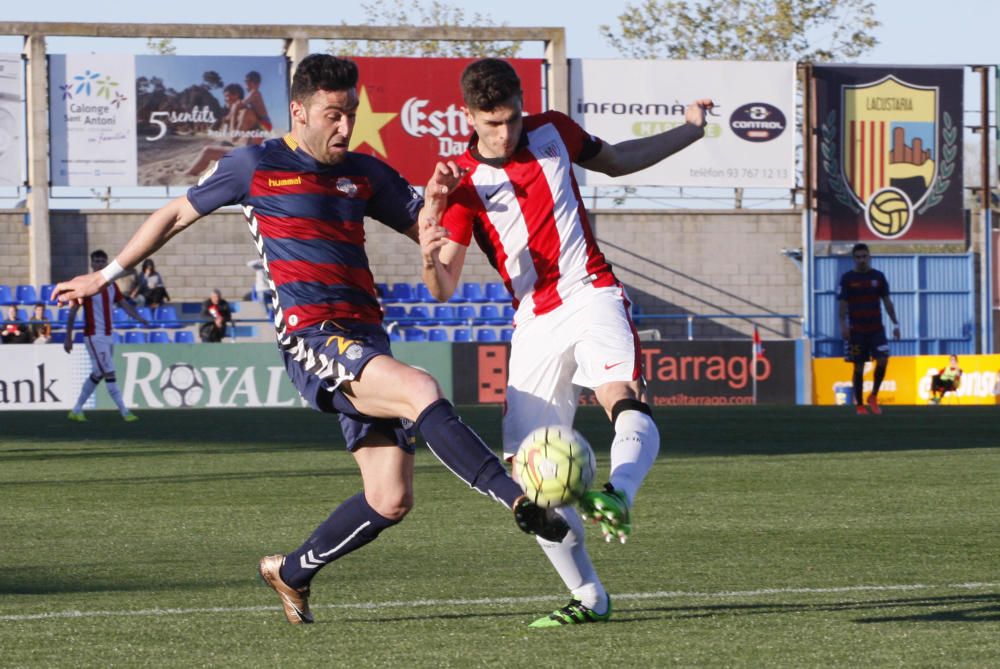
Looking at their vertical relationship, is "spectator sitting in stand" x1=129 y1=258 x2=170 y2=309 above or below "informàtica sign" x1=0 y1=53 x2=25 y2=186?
below

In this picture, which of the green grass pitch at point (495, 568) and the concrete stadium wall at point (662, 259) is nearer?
the green grass pitch at point (495, 568)

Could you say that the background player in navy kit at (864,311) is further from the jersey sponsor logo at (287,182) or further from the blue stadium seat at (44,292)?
the blue stadium seat at (44,292)

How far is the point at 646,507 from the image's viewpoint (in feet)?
31.5

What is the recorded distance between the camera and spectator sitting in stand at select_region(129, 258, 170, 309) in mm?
29859

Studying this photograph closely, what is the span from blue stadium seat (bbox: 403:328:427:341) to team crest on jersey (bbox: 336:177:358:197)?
83.0 feet

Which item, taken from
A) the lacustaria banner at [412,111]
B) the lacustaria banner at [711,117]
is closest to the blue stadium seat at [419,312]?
the lacustaria banner at [412,111]

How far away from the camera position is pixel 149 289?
29953 millimetres

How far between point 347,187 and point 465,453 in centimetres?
113

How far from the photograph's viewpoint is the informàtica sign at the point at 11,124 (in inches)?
1272

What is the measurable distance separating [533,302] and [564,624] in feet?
3.62

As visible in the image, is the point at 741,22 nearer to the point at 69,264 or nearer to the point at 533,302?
the point at 69,264

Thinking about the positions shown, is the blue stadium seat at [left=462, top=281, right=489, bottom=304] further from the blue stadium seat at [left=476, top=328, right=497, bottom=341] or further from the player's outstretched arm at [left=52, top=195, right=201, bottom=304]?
the player's outstretched arm at [left=52, top=195, right=201, bottom=304]

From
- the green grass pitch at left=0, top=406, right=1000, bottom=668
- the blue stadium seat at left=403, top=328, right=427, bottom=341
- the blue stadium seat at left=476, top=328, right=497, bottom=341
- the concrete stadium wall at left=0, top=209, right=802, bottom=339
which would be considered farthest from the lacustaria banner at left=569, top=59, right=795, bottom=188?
the green grass pitch at left=0, top=406, right=1000, bottom=668

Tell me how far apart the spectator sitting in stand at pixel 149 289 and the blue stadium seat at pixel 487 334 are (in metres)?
5.84
